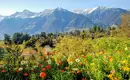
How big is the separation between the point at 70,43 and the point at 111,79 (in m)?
8.50

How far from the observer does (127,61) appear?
740cm

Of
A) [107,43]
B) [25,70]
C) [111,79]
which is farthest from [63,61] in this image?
[107,43]

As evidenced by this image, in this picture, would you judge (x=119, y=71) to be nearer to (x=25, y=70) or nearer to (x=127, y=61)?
(x=127, y=61)

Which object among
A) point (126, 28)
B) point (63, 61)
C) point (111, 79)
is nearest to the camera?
point (111, 79)

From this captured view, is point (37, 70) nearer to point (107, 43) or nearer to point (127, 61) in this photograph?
point (127, 61)

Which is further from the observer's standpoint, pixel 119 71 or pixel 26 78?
pixel 26 78

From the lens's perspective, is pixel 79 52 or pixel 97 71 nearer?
pixel 97 71

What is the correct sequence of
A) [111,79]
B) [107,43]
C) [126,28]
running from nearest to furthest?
[111,79]
[107,43]
[126,28]

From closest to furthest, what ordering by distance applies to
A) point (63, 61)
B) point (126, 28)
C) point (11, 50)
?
1. point (63, 61)
2. point (11, 50)
3. point (126, 28)

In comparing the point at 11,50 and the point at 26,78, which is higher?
the point at 11,50

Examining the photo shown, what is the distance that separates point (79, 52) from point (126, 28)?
2464cm

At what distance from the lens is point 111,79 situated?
7.23 meters

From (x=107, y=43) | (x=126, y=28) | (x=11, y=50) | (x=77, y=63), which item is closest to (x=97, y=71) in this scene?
(x=77, y=63)

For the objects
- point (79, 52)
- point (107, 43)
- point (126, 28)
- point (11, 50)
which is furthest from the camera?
point (126, 28)
